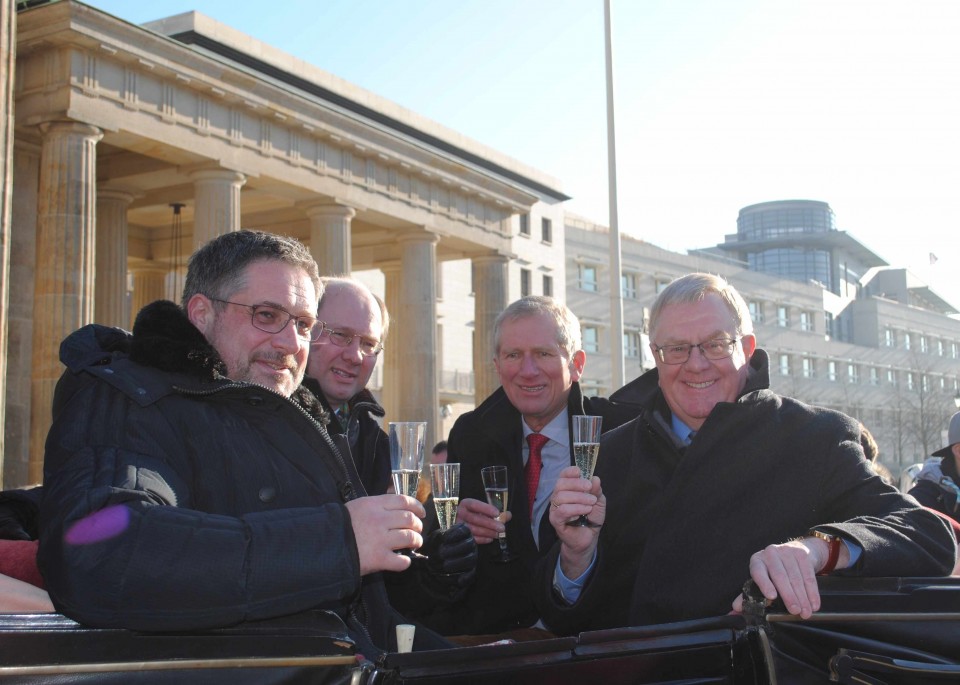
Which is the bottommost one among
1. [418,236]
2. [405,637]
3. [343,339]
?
[405,637]

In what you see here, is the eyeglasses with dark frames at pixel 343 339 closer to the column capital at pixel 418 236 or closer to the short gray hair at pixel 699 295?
the short gray hair at pixel 699 295

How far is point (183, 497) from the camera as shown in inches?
109

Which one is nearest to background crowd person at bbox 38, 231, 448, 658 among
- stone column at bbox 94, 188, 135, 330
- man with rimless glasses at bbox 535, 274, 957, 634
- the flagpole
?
man with rimless glasses at bbox 535, 274, 957, 634

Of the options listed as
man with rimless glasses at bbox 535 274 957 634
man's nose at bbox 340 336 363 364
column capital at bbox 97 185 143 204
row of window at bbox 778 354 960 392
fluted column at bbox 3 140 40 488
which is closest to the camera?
man with rimless glasses at bbox 535 274 957 634

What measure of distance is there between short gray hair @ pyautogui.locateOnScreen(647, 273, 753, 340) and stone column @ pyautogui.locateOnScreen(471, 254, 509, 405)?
29.4 metres

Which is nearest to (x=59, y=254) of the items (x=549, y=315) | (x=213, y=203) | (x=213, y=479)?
(x=213, y=203)

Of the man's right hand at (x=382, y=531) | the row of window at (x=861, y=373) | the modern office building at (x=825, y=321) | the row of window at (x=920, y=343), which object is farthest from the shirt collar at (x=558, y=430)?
the row of window at (x=920, y=343)

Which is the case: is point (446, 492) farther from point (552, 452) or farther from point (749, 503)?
point (552, 452)

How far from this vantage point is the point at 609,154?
21703 millimetres

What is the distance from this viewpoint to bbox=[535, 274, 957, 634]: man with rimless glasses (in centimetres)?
318

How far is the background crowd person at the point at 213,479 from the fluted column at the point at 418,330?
28573mm

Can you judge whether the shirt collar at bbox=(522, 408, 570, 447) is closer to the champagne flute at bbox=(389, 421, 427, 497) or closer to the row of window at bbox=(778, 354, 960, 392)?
the champagne flute at bbox=(389, 421, 427, 497)

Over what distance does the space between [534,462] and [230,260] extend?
256 centimetres

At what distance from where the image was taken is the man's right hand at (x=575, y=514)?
357 cm
